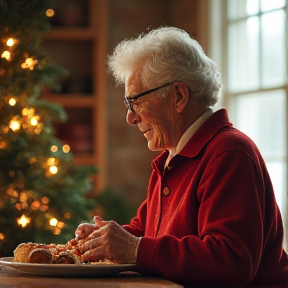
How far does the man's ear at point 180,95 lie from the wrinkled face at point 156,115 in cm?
2

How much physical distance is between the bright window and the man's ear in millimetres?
2012

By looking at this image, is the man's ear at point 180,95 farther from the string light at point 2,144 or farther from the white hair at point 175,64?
the string light at point 2,144

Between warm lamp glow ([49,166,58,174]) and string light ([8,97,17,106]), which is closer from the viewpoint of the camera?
string light ([8,97,17,106])

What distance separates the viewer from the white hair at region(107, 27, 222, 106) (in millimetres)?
2162

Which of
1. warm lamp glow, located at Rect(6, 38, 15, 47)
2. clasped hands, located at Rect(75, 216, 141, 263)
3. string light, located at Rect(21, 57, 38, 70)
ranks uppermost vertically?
warm lamp glow, located at Rect(6, 38, 15, 47)

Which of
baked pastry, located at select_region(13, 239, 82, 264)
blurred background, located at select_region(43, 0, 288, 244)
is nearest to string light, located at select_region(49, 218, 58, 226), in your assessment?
baked pastry, located at select_region(13, 239, 82, 264)

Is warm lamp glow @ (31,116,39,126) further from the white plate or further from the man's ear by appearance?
the white plate

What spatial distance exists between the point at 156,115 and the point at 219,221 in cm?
52

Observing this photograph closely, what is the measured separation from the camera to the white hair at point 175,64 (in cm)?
216

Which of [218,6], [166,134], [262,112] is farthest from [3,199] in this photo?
[218,6]

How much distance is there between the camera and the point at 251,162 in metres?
1.90

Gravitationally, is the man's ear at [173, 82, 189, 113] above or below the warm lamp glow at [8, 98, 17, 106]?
below

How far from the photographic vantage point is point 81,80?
5.50 meters

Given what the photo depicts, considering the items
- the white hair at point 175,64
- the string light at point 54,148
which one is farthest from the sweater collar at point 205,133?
the string light at point 54,148
